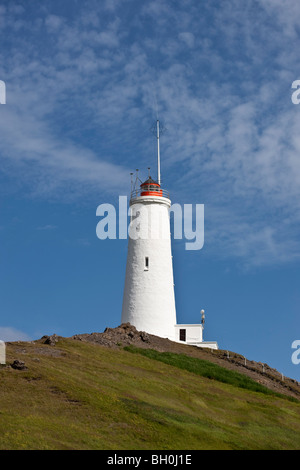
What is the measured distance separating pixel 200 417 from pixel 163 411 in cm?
238

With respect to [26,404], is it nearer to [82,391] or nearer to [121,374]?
[82,391]

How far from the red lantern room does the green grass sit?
56.2 ft

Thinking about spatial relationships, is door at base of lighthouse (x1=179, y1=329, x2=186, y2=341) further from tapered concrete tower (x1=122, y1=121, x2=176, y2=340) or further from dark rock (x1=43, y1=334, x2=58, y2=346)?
dark rock (x1=43, y1=334, x2=58, y2=346)

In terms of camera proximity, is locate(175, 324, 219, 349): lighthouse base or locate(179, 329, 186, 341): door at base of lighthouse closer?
locate(175, 324, 219, 349): lighthouse base

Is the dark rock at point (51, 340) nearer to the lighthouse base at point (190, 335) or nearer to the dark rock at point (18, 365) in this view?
the dark rock at point (18, 365)

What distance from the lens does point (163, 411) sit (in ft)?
116

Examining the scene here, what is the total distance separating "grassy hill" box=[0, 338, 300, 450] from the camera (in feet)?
99.6

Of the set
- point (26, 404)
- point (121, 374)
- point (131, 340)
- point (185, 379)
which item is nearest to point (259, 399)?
point (185, 379)

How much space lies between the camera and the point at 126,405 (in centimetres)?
3500

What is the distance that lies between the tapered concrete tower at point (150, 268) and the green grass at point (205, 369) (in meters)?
7.06

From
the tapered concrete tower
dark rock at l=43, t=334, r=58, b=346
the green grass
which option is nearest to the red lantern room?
the tapered concrete tower

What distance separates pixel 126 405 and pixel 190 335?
1148 inches

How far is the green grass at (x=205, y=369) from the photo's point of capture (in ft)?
163

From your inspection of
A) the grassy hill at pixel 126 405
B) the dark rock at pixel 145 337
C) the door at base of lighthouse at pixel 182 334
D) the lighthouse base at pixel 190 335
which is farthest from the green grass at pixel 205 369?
the door at base of lighthouse at pixel 182 334
